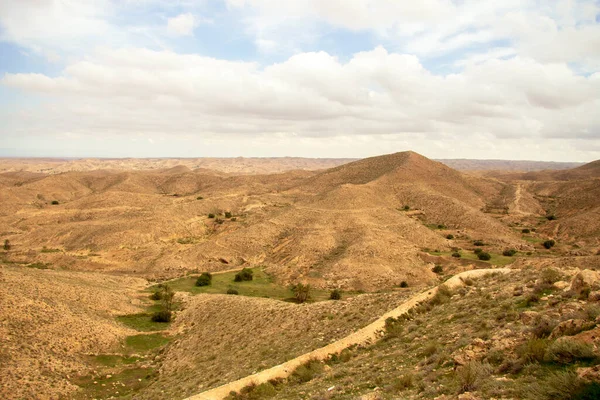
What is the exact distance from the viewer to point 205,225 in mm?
72312

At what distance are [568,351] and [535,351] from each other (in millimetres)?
881

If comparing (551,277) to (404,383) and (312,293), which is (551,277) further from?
(312,293)

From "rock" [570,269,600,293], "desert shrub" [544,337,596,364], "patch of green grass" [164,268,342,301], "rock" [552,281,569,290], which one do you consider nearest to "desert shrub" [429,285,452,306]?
"rock" [552,281,569,290]

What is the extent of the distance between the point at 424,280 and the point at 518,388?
3575 cm

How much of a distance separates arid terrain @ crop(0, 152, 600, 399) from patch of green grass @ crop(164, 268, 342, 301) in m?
0.41

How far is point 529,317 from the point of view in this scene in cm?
1209

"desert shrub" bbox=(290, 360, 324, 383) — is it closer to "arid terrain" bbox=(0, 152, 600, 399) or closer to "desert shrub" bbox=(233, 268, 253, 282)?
"arid terrain" bbox=(0, 152, 600, 399)

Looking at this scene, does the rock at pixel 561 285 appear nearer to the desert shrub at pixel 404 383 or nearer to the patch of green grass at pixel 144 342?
the desert shrub at pixel 404 383

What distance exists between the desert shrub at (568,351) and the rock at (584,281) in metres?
5.43

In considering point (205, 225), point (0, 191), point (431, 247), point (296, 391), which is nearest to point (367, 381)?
point (296, 391)

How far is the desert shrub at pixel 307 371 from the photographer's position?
14.9m

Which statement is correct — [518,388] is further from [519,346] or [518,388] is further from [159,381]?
[159,381]

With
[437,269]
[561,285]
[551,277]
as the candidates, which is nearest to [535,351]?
[561,285]

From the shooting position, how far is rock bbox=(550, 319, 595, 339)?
8.96m
